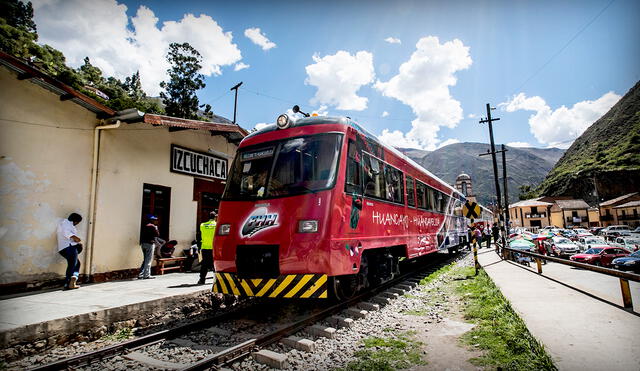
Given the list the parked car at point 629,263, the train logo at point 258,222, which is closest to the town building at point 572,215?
the parked car at point 629,263

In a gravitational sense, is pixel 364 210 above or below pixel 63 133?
below

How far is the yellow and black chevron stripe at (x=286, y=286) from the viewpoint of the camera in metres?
4.94

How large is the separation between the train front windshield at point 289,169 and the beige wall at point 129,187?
4606 mm

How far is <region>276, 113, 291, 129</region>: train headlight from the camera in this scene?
19.6 ft

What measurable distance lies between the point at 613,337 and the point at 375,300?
3652 millimetres

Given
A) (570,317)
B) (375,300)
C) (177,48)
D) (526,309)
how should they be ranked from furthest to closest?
1. (177,48)
2. (375,300)
3. (526,309)
4. (570,317)

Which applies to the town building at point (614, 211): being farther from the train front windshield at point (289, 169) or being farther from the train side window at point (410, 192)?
the train front windshield at point (289, 169)

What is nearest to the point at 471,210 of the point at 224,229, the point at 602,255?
the point at 224,229

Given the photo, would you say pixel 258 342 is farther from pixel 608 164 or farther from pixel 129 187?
pixel 608 164

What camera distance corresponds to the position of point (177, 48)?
138ft

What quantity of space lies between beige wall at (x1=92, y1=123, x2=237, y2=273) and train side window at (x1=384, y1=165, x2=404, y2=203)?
688cm

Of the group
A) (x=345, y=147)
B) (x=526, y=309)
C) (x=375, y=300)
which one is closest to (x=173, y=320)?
(x=375, y=300)

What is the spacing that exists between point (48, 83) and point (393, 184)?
7.95 metres

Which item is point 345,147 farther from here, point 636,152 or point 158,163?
point 636,152
